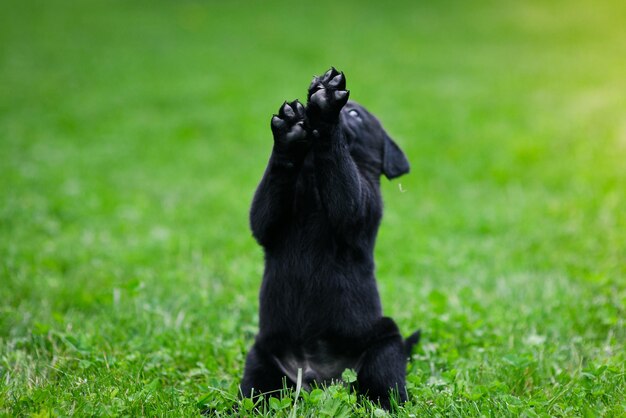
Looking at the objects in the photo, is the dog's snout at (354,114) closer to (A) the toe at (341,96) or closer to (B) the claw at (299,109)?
(B) the claw at (299,109)

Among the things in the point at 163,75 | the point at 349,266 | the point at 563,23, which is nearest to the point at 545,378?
the point at 349,266

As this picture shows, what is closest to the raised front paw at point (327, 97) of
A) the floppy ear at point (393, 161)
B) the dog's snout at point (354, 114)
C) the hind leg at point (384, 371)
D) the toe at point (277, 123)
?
the toe at point (277, 123)

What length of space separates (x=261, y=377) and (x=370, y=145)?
51.1 inches

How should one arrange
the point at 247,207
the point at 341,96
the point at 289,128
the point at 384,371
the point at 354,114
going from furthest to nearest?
1. the point at 247,207
2. the point at 354,114
3. the point at 384,371
4. the point at 289,128
5. the point at 341,96

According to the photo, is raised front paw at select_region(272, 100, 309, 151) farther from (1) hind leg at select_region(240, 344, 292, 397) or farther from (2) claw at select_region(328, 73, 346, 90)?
(1) hind leg at select_region(240, 344, 292, 397)

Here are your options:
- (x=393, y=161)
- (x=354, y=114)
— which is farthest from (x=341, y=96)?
(x=393, y=161)

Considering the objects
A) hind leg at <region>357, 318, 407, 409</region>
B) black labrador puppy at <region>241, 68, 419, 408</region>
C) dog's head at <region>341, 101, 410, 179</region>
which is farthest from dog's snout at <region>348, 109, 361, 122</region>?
hind leg at <region>357, 318, 407, 409</region>

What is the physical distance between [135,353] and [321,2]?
19705mm

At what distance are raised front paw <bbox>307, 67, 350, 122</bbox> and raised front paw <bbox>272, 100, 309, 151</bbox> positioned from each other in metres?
0.06

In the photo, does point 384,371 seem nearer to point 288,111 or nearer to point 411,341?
point 411,341

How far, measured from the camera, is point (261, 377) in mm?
3219

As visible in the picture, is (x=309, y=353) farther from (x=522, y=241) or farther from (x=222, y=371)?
(x=522, y=241)

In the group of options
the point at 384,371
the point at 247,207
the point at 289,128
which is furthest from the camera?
the point at 247,207

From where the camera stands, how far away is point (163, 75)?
48.4 ft
